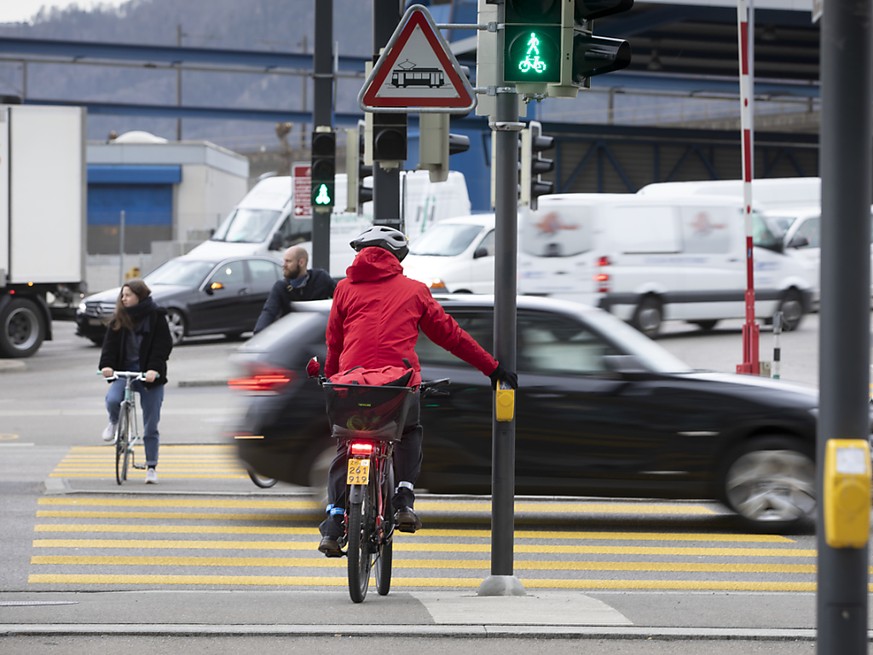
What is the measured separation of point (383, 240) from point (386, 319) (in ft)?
1.21

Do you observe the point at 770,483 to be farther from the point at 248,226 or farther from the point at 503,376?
the point at 248,226

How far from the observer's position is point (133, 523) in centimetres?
1045

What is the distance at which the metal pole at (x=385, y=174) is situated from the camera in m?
11.6

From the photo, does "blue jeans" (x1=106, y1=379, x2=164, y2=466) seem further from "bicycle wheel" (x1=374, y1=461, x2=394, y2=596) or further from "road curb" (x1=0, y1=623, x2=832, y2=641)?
"road curb" (x1=0, y1=623, x2=832, y2=641)

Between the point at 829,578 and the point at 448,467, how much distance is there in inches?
240

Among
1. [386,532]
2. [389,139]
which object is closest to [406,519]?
[386,532]

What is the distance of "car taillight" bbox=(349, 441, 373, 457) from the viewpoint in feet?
23.5

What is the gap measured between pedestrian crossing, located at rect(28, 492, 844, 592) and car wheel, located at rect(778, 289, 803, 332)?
15263 millimetres

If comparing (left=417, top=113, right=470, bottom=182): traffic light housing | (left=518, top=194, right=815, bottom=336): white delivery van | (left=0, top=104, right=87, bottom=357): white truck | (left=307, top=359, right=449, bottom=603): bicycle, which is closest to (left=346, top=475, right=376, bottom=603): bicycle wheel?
(left=307, top=359, right=449, bottom=603): bicycle

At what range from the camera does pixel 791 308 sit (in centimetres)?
2608

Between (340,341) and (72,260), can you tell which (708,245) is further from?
(340,341)

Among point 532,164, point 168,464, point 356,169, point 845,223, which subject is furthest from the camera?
point 532,164

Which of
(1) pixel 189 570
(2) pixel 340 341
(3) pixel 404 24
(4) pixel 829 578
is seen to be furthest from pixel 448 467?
(4) pixel 829 578

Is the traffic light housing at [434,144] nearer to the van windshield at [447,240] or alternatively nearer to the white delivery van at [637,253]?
the white delivery van at [637,253]
